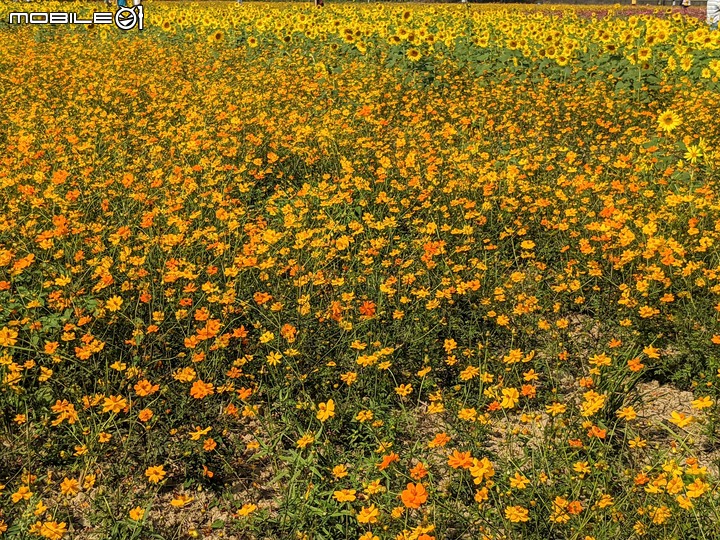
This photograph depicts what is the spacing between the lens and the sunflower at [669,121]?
5969mm

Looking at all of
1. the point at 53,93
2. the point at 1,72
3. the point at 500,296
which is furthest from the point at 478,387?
the point at 1,72

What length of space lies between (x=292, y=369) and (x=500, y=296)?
1.33 meters

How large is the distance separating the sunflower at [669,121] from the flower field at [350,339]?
4cm

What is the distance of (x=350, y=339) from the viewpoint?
3.36 m

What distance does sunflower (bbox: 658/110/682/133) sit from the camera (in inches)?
235

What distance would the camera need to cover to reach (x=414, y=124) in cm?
680

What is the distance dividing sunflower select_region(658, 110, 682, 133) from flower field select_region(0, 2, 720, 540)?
35mm

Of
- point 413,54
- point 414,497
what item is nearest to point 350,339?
point 414,497

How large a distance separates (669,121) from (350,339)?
460cm

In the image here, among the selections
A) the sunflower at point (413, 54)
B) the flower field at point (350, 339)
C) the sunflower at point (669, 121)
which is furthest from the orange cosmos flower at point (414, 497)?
the sunflower at point (413, 54)

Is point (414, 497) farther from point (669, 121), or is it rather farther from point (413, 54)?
point (413, 54)

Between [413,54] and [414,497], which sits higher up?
[413,54]

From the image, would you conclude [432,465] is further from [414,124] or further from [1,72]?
[1,72]

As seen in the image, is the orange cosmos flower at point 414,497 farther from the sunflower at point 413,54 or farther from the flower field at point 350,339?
the sunflower at point 413,54
